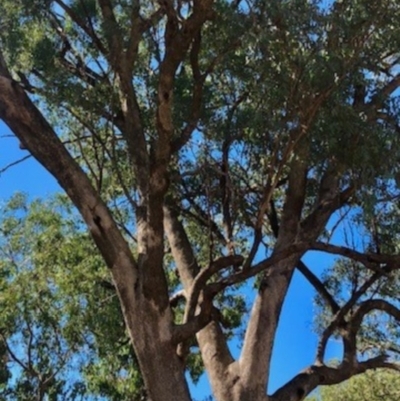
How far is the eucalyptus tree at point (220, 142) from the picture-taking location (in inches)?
190

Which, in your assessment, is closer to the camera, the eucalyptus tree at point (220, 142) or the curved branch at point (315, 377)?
the eucalyptus tree at point (220, 142)

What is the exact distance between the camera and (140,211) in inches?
204

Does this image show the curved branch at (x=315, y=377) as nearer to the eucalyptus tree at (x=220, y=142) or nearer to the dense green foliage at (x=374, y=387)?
the eucalyptus tree at (x=220, y=142)

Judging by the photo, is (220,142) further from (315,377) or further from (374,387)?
(374,387)

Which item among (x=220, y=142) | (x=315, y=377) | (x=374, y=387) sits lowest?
(x=315, y=377)

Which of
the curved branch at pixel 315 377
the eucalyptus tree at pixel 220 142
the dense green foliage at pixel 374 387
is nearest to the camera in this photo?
the eucalyptus tree at pixel 220 142

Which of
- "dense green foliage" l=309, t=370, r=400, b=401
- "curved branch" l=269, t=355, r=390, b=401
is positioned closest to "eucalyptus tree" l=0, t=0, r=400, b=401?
"curved branch" l=269, t=355, r=390, b=401

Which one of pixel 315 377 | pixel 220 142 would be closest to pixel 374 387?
pixel 315 377

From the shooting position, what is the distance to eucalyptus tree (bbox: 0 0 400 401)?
4.84 metres

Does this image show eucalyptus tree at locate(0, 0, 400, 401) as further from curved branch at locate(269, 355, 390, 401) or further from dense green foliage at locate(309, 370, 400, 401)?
dense green foliage at locate(309, 370, 400, 401)

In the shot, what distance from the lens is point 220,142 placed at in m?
6.02

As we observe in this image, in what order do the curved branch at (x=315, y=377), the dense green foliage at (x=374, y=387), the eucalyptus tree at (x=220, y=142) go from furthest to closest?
the dense green foliage at (x=374, y=387)
the curved branch at (x=315, y=377)
the eucalyptus tree at (x=220, y=142)

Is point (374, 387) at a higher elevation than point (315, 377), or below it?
higher

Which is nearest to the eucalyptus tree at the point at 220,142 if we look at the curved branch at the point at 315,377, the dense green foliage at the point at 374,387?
the curved branch at the point at 315,377
